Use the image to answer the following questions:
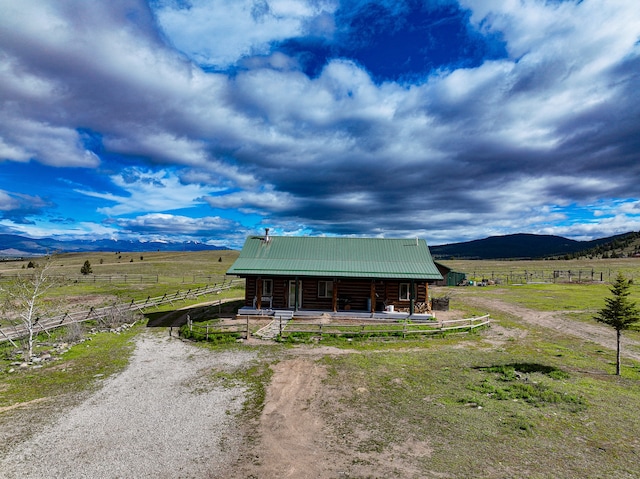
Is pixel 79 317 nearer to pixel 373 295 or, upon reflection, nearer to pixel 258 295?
pixel 258 295

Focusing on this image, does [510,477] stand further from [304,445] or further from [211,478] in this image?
[211,478]

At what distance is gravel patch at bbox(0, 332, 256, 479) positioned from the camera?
9.09 m

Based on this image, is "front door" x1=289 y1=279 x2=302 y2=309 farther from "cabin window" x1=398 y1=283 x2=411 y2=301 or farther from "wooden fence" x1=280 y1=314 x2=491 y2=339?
"cabin window" x1=398 y1=283 x2=411 y2=301

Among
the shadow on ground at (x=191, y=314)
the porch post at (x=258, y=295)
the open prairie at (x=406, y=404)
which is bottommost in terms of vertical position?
the open prairie at (x=406, y=404)

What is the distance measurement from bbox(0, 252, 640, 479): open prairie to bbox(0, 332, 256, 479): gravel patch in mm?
219

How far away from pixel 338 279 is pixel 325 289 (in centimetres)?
153

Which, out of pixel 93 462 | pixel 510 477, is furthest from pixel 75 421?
pixel 510 477

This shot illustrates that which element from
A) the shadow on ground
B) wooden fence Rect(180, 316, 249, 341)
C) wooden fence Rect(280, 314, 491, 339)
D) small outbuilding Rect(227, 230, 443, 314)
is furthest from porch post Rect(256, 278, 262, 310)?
wooden fence Rect(280, 314, 491, 339)

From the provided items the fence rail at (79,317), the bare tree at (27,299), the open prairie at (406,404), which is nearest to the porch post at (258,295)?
the open prairie at (406,404)

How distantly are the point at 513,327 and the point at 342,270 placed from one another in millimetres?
13345

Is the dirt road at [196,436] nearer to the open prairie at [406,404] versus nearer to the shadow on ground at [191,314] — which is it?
the open prairie at [406,404]

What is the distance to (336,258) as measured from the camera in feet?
101

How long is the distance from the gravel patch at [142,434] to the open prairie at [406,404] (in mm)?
219

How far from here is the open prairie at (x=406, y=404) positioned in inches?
360
